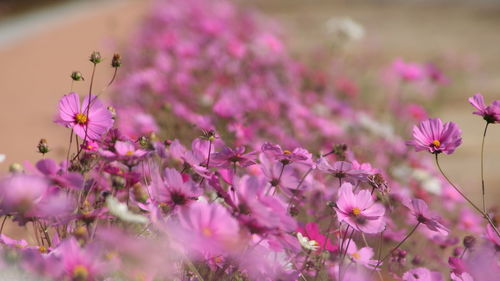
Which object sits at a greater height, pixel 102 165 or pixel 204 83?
pixel 102 165

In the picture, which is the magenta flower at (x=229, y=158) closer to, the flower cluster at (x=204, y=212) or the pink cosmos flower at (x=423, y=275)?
the flower cluster at (x=204, y=212)

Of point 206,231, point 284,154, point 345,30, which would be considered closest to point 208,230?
point 206,231

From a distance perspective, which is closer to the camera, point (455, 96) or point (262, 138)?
point (262, 138)

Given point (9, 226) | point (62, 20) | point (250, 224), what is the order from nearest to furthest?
1. point (250, 224)
2. point (9, 226)
3. point (62, 20)

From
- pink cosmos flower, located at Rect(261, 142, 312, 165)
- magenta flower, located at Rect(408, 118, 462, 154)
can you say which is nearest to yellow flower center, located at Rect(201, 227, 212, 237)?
pink cosmos flower, located at Rect(261, 142, 312, 165)

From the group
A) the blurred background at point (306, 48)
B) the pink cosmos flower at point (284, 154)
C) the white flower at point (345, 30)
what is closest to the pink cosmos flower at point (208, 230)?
the pink cosmos flower at point (284, 154)

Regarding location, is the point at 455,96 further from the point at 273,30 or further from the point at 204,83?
the point at 204,83

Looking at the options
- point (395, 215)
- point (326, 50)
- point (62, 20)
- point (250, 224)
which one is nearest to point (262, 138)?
point (395, 215)

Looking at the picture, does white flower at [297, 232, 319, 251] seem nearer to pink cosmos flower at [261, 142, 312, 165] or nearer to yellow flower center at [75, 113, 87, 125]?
pink cosmos flower at [261, 142, 312, 165]
